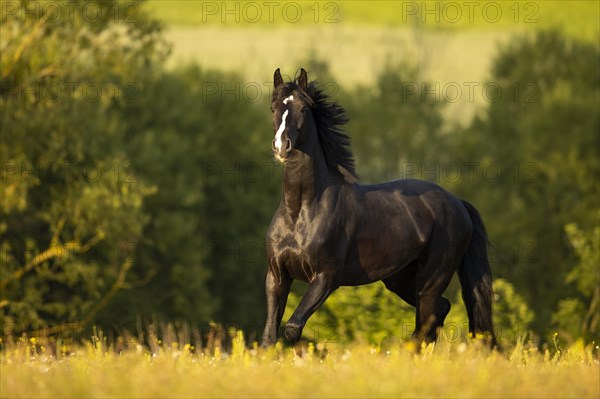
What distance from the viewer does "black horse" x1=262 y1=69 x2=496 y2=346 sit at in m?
10.8

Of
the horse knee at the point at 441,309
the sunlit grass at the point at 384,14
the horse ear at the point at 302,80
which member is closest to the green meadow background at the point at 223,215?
the horse knee at the point at 441,309

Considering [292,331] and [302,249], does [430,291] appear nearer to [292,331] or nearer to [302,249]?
[302,249]

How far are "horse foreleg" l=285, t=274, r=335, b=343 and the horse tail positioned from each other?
2.49 m

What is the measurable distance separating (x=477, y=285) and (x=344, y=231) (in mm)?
2343

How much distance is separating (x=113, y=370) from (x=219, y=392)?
40.9 inches

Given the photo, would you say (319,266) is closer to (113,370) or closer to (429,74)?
(113,370)

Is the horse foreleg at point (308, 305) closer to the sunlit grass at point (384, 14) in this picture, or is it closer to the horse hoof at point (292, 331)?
the horse hoof at point (292, 331)

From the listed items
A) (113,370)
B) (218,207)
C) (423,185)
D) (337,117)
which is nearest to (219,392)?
(113,370)

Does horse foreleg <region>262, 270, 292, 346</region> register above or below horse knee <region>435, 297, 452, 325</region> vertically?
above

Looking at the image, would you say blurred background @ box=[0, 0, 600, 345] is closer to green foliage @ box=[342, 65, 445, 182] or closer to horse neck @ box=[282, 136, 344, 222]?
green foliage @ box=[342, 65, 445, 182]

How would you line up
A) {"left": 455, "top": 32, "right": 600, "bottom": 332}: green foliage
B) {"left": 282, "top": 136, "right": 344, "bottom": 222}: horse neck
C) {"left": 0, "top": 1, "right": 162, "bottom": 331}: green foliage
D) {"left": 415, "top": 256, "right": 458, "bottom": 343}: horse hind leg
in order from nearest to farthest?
{"left": 282, "top": 136, "right": 344, "bottom": 222}: horse neck, {"left": 415, "top": 256, "right": 458, "bottom": 343}: horse hind leg, {"left": 0, "top": 1, "right": 162, "bottom": 331}: green foliage, {"left": 455, "top": 32, "right": 600, "bottom": 332}: green foliage

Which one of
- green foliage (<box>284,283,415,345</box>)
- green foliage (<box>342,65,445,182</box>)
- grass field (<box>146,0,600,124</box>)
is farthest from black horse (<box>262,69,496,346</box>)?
grass field (<box>146,0,600,124</box>)

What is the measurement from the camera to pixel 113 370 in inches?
333

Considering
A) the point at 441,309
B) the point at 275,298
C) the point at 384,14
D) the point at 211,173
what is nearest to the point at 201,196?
the point at 211,173
